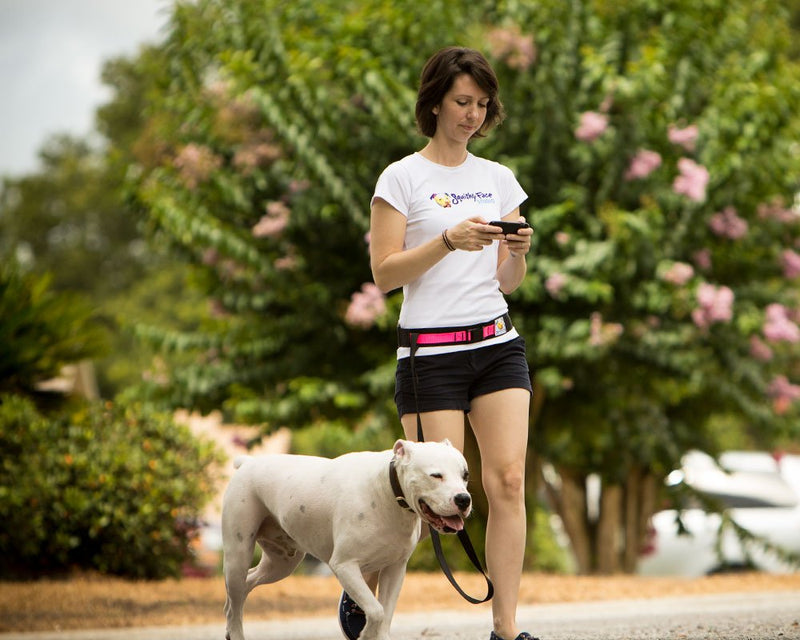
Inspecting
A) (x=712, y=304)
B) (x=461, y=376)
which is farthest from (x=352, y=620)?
(x=712, y=304)

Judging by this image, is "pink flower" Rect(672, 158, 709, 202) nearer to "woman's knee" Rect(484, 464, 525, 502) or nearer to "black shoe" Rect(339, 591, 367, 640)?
"woman's knee" Rect(484, 464, 525, 502)

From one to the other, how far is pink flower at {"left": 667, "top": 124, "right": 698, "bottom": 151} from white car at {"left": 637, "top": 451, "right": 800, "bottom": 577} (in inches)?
186

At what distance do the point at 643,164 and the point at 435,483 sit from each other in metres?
7.28

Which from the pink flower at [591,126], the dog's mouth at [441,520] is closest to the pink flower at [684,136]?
the pink flower at [591,126]

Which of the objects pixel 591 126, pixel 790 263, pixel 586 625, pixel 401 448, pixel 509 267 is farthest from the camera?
pixel 790 263

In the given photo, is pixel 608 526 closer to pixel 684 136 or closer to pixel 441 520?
pixel 684 136

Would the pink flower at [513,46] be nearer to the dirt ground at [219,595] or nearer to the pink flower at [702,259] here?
the pink flower at [702,259]

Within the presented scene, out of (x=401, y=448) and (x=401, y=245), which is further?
(x=401, y=245)

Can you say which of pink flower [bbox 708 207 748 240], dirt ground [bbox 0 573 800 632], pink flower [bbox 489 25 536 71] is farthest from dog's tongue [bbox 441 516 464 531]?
pink flower [bbox 708 207 748 240]

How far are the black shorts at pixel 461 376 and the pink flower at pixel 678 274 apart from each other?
6099 mm

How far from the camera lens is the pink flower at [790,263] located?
12.0 metres

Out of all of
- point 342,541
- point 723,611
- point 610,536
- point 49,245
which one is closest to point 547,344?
point 723,611

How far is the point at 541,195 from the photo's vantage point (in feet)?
36.4

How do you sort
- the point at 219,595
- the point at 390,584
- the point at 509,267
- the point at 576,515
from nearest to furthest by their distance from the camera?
the point at 390,584 → the point at 509,267 → the point at 219,595 → the point at 576,515
